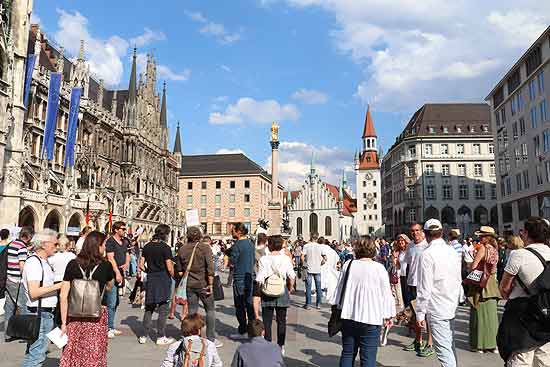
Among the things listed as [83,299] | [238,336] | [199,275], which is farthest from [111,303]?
[83,299]

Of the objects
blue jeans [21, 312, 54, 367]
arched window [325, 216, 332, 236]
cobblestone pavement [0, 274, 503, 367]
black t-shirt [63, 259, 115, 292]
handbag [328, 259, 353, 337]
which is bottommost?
cobblestone pavement [0, 274, 503, 367]

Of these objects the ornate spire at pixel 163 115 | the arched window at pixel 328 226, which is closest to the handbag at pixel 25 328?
the ornate spire at pixel 163 115

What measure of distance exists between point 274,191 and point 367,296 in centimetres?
3735

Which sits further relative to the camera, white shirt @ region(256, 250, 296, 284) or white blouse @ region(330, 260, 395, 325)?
white shirt @ region(256, 250, 296, 284)

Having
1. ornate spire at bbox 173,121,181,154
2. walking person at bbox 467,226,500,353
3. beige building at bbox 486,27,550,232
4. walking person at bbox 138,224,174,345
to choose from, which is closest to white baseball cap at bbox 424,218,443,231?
walking person at bbox 467,226,500,353

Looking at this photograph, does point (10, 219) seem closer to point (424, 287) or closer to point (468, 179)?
point (424, 287)

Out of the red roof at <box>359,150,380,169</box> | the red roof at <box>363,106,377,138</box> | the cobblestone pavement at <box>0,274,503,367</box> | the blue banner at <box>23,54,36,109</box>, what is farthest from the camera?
the red roof at <box>363,106,377,138</box>

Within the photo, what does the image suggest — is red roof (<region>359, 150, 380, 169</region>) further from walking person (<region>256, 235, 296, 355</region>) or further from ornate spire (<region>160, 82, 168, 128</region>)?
walking person (<region>256, 235, 296, 355</region>)

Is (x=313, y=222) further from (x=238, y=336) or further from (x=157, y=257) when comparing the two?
(x=157, y=257)

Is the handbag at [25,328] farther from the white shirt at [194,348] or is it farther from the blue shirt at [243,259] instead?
the blue shirt at [243,259]

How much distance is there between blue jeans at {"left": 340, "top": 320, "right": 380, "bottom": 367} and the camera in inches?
199

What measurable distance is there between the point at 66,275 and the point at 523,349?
464cm

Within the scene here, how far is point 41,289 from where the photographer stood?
5336 mm

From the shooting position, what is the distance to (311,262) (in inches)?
494
